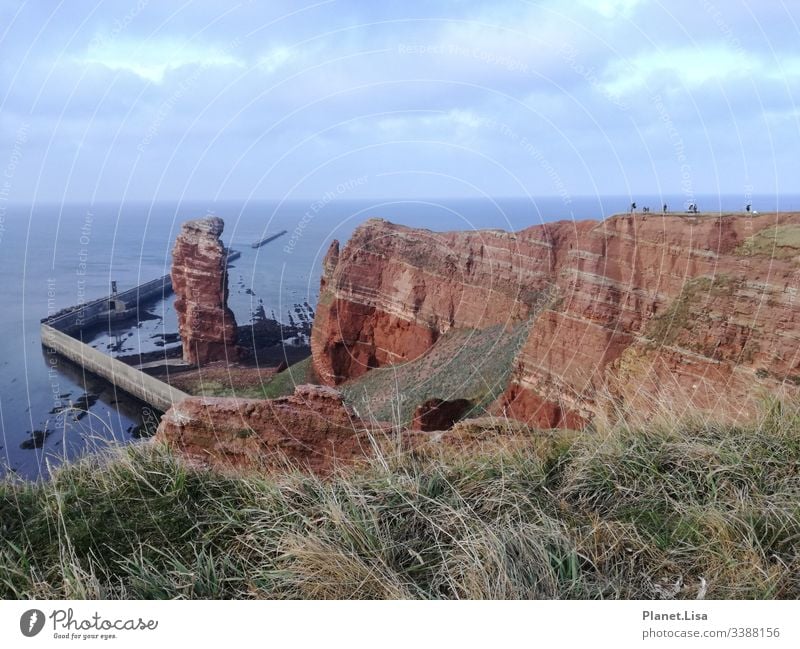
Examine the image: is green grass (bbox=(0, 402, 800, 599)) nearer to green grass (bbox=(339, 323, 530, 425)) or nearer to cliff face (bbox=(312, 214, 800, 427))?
cliff face (bbox=(312, 214, 800, 427))

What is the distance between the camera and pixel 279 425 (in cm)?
836

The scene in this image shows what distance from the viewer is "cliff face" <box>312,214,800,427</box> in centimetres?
1348

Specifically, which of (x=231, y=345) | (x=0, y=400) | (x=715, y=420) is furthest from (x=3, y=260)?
(x=715, y=420)

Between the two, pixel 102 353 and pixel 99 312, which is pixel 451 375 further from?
pixel 99 312

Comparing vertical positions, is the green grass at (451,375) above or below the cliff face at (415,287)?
below

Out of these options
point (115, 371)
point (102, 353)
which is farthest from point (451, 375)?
point (102, 353)

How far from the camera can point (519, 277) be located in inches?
1246

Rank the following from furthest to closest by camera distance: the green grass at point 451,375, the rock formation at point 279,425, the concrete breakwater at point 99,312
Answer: the concrete breakwater at point 99,312 < the green grass at point 451,375 < the rock formation at point 279,425

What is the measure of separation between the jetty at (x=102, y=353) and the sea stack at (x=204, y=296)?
176 inches

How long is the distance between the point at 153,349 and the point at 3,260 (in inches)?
1404

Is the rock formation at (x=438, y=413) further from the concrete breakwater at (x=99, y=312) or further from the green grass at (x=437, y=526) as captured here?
the concrete breakwater at (x=99, y=312)

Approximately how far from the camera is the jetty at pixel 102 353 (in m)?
41.3

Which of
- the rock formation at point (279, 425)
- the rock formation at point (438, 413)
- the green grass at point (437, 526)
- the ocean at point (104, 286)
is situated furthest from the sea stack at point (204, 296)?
the green grass at point (437, 526)
